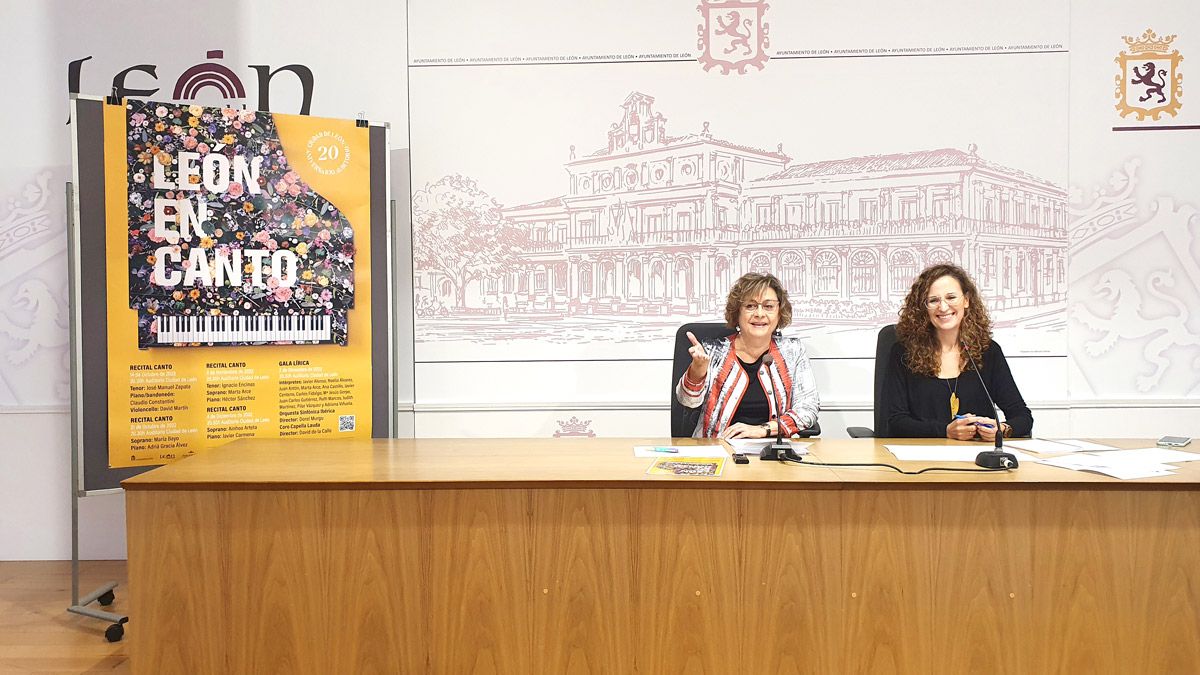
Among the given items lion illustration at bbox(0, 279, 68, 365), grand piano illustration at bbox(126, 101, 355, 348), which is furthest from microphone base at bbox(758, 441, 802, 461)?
lion illustration at bbox(0, 279, 68, 365)

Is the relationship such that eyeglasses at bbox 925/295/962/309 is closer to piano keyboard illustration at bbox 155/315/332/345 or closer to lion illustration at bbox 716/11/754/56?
lion illustration at bbox 716/11/754/56

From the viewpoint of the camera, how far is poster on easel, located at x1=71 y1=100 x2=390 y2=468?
2.90 m

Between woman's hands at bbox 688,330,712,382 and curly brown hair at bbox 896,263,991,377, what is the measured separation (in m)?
0.69

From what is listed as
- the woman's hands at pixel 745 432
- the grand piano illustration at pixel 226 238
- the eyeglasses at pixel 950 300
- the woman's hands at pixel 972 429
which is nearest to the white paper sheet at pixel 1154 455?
the woman's hands at pixel 972 429

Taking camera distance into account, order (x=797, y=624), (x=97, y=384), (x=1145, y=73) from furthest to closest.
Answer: (x=1145, y=73) < (x=97, y=384) < (x=797, y=624)

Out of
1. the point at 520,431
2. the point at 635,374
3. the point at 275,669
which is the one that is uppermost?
the point at 635,374

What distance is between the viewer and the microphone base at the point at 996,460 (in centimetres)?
196

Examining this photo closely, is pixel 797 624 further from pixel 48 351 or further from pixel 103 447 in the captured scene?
pixel 48 351

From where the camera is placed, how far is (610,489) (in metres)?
1.90

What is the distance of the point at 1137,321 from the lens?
3.43m

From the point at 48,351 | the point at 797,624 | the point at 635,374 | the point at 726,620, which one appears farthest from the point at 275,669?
the point at 48,351

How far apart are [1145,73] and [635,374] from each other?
8.37 ft

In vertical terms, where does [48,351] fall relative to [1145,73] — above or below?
below

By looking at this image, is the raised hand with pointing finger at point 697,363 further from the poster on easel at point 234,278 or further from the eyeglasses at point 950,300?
the poster on easel at point 234,278
